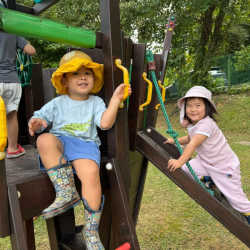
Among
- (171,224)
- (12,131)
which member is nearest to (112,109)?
(12,131)

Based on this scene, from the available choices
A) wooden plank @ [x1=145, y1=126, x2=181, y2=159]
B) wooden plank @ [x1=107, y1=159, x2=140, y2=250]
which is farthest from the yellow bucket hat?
wooden plank @ [x1=145, y1=126, x2=181, y2=159]

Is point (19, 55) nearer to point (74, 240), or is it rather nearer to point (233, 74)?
point (74, 240)

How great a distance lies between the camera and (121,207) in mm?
1568

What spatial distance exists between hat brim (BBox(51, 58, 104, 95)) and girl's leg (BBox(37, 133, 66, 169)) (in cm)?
37

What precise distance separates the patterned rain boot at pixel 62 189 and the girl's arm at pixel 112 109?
1.07 ft

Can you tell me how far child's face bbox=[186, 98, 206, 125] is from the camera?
2295 mm

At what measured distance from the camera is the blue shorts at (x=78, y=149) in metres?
1.49

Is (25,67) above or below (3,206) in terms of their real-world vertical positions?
above

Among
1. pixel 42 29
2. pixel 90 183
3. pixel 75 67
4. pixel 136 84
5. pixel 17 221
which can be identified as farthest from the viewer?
pixel 136 84

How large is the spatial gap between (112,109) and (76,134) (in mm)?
279

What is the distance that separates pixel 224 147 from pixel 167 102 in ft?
32.5

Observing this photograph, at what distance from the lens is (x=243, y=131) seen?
834cm

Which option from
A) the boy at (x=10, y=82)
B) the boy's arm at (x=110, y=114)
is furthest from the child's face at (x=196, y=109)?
the boy at (x=10, y=82)

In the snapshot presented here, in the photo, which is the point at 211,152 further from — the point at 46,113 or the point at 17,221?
the point at 17,221
